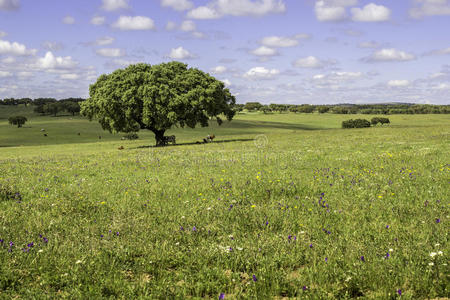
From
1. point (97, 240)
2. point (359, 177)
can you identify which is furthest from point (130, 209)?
point (359, 177)

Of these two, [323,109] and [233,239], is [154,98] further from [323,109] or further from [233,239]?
[323,109]

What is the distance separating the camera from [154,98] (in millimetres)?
45750

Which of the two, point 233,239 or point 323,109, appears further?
point 323,109

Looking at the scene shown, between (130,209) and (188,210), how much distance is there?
1539 millimetres

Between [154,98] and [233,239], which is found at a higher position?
[154,98]

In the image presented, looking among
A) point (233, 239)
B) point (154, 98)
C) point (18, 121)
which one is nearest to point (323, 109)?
point (18, 121)

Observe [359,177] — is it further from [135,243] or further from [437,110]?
[437,110]

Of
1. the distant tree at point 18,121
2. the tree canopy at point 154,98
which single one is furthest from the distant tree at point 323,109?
the tree canopy at point 154,98

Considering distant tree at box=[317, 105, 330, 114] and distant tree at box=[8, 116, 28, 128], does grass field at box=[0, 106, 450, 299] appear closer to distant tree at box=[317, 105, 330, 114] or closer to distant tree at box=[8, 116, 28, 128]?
distant tree at box=[8, 116, 28, 128]

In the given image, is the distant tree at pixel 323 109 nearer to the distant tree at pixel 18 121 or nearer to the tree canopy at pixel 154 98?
the distant tree at pixel 18 121

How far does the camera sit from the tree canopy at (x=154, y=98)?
148 ft

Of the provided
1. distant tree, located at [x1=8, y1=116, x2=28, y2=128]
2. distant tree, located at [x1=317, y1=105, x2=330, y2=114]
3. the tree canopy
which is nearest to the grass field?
the tree canopy

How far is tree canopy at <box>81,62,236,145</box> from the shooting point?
148 feet

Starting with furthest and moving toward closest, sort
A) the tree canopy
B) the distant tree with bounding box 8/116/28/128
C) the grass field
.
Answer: the distant tree with bounding box 8/116/28/128 → the tree canopy → the grass field
